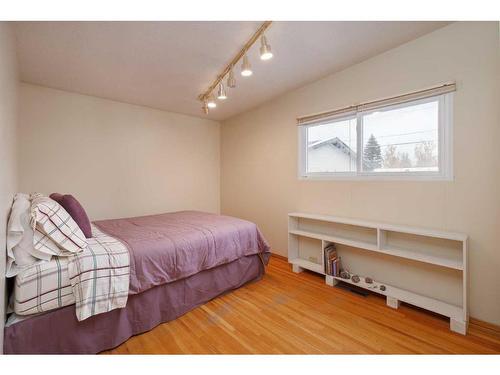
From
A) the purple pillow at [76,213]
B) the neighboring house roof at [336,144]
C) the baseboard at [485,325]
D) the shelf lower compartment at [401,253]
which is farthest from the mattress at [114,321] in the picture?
the baseboard at [485,325]

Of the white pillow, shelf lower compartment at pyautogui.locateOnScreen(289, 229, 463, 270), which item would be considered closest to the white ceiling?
the white pillow

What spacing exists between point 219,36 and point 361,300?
2.70 metres

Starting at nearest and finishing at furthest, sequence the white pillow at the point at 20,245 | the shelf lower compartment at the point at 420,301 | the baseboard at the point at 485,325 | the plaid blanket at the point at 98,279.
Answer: the white pillow at the point at 20,245 → the plaid blanket at the point at 98,279 → the baseboard at the point at 485,325 → the shelf lower compartment at the point at 420,301

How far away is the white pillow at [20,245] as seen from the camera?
1.32 meters

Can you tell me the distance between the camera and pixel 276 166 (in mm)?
3361

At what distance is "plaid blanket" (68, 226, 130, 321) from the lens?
4.75ft

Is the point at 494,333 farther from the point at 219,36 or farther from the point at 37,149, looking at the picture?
the point at 37,149

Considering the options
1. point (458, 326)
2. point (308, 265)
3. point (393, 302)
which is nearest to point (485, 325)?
point (458, 326)

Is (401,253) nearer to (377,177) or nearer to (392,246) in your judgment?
(392,246)

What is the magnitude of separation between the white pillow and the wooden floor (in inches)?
31.4

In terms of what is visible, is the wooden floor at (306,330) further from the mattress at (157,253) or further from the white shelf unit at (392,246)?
the mattress at (157,253)

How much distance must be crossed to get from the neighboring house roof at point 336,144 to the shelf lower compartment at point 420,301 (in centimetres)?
137

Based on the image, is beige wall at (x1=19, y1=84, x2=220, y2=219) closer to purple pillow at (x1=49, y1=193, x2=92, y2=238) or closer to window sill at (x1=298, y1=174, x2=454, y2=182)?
purple pillow at (x1=49, y1=193, x2=92, y2=238)

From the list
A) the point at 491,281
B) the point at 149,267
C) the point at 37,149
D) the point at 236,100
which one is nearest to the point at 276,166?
the point at 236,100
